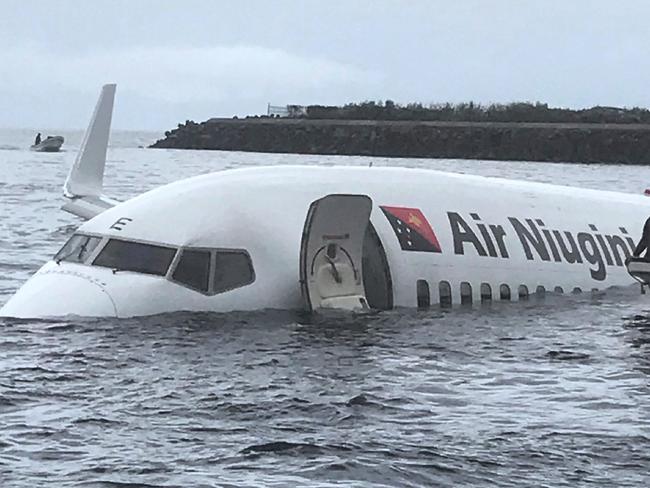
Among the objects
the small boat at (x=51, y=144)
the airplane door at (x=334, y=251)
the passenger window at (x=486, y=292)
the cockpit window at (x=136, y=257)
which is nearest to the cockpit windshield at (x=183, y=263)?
the cockpit window at (x=136, y=257)

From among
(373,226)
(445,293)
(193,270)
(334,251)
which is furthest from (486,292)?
(193,270)

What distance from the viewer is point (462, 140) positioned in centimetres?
12462

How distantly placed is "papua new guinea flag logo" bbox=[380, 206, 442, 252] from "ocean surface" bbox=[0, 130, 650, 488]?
1.08 metres

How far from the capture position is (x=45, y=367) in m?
17.9

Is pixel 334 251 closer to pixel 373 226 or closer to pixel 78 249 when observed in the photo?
pixel 373 226

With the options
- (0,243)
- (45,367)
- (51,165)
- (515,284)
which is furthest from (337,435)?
(51,165)

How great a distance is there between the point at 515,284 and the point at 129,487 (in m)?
12.2

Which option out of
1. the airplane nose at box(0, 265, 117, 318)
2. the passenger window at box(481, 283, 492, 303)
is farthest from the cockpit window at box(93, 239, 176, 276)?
the passenger window at box(481, 283, 492, 303)

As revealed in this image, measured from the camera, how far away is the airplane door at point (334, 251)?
20781 millimetres

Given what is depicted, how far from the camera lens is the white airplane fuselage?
2000 centimetres

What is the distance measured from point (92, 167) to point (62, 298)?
60.5 feet

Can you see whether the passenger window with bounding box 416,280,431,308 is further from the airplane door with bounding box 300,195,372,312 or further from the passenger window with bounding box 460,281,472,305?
the airplane door with bounding box 300,195,372,312

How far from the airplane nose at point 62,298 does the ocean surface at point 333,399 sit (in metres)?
0.18

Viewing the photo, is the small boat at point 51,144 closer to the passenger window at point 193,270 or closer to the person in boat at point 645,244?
the person in boat at point 645,244
